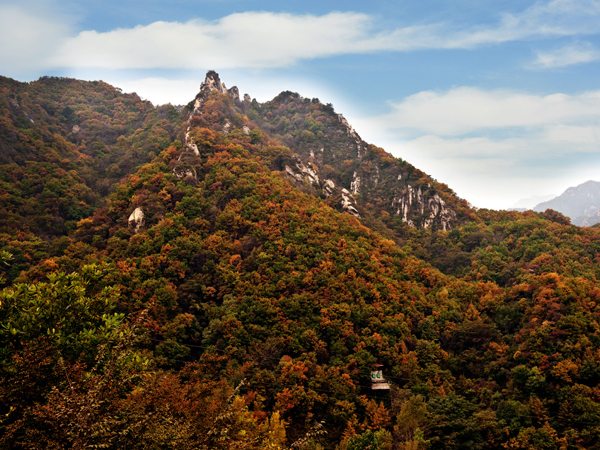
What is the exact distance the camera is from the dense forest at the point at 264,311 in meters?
12.0

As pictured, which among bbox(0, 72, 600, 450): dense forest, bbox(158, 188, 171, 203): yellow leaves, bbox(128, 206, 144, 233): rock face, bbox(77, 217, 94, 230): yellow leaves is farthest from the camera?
bbox(158, 188, 171, 203): yellow leaves

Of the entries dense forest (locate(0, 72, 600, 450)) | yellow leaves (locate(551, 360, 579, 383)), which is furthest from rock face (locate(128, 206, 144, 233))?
yellow leaves (locate(551, 360, 579, 383))

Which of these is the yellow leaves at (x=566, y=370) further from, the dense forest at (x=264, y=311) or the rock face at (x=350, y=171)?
the rock face at (x=350, y=171)

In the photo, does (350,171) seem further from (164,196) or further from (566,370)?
(566,370)

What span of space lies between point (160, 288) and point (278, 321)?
11.6m

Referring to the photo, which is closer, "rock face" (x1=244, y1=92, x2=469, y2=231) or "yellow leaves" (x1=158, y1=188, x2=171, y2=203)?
"yellow leaves" (x1=158, y1=188, x2=171, y2=203)

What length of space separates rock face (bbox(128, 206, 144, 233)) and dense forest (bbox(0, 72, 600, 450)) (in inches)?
5.3

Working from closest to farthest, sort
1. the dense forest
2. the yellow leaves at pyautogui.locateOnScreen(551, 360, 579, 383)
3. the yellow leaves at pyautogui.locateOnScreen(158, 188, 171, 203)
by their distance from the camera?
the dense forest → the yellow leaves at pyautogui.locateOnScreen(551, 360, 579, 383) → the yellow leaves at pyautogui.locateOnScreen(158, 188, 171, 203)

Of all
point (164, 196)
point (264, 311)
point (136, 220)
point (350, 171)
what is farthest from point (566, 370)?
point (350, 171)

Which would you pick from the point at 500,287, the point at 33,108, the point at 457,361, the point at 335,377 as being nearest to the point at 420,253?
the point at 500,287

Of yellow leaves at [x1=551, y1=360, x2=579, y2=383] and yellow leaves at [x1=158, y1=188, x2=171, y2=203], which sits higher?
yellow leaves at [x1=158, y1=188, x2=171, y2=203]

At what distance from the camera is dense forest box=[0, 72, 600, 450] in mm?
12008

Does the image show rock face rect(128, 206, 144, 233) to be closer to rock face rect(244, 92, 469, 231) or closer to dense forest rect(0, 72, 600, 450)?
dense forest rect(0, 72, 600, 450)

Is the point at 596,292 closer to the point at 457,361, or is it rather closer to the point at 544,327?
the point at 544,327
